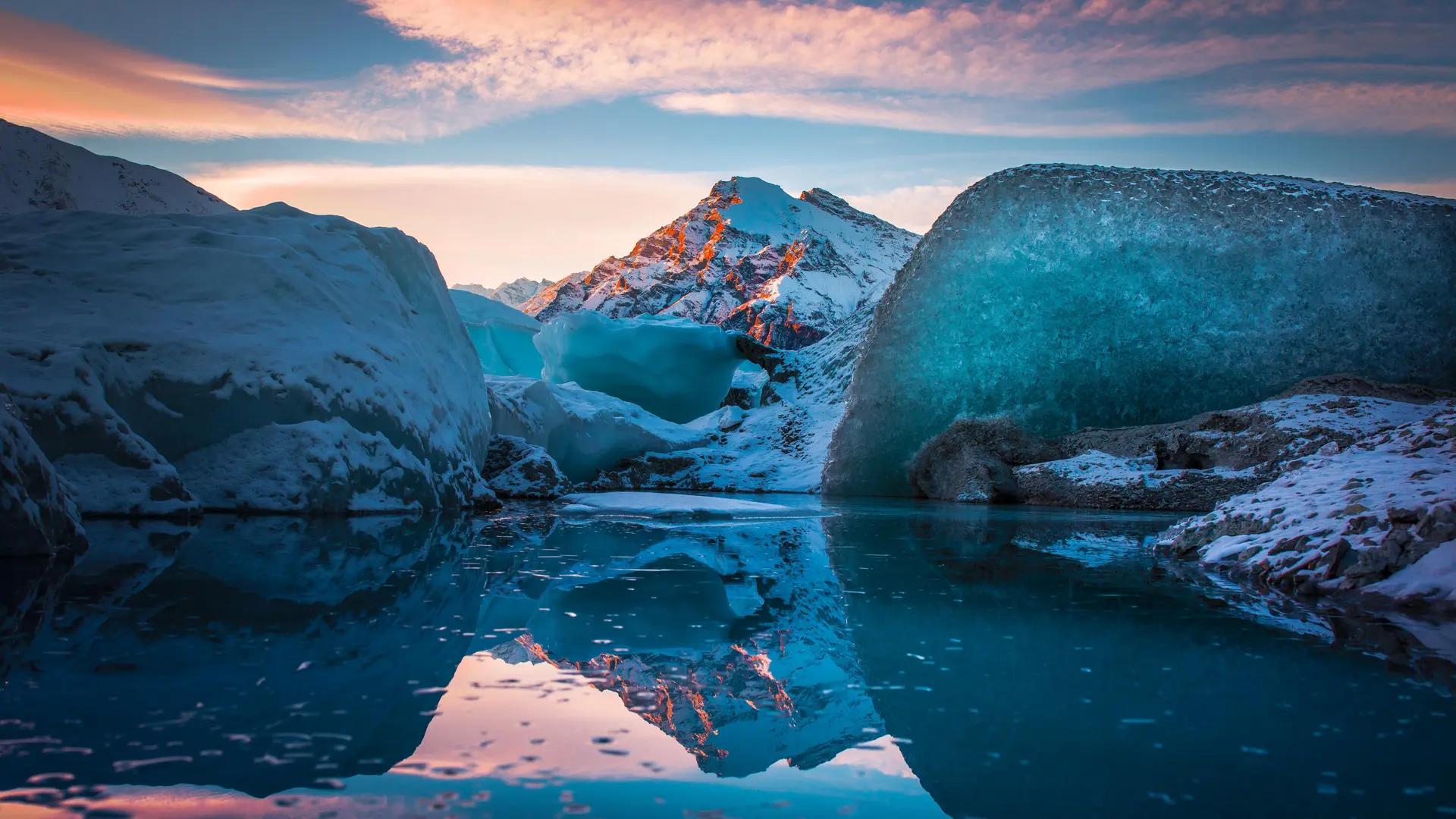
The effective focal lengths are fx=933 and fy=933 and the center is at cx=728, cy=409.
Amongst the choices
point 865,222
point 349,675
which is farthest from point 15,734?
point 865,222

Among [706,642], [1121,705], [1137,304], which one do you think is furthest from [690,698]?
[1137,304]

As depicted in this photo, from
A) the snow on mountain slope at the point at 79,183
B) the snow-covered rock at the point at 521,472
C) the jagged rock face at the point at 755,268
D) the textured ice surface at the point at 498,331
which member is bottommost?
the snow-covered rock at the point at 521,472

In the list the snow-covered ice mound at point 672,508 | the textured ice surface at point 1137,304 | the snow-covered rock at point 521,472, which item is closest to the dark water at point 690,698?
the snow-covered ice mound at point 672,508

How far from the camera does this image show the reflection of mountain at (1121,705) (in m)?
1.30

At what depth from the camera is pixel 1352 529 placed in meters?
3.45

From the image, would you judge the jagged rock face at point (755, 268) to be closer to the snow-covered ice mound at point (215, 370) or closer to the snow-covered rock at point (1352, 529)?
the snow-covered ice mound at point (215, 370)

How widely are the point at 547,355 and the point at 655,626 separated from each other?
20416mm

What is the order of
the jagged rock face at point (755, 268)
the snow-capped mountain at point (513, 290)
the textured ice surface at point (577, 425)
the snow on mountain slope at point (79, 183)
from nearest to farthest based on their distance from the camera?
the snow on mountain slope at point (79, 183) < the textured ice surface at point (577, 425) < the jagged rock face at point (755, 268) < the snow-capped mountain at point (513, 290)

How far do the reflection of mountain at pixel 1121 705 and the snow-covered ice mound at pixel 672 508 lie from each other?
3982mm

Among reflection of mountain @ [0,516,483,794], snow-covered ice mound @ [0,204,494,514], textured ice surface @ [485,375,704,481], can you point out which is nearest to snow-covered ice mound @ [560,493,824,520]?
snow-covered ice mound @ [0,204,494,514]

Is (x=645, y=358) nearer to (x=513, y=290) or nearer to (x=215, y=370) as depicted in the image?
(x=215, y=370)

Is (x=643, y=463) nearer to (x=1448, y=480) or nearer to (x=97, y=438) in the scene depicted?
(x=97, y=438)

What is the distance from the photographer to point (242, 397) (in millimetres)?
5652

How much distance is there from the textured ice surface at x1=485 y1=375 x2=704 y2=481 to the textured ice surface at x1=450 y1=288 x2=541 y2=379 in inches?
455
